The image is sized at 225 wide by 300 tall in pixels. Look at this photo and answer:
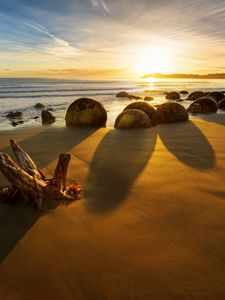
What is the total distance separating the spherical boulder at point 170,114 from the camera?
10500 millimetres

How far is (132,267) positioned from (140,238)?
16.1 inches

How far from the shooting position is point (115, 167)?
4855 mm

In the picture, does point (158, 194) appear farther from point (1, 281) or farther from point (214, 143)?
point (214, 143)

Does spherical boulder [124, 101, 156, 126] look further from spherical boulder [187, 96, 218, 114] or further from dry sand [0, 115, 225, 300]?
dry sand [0, 115, 225, 300]

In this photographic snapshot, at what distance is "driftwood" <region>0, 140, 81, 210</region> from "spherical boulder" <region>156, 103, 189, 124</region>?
24.2 ft

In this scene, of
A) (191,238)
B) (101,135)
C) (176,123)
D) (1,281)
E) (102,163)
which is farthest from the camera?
(176,123)

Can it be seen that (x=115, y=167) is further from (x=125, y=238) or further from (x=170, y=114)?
(x=170, y=114)

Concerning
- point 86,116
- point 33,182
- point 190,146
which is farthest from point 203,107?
point 33,182

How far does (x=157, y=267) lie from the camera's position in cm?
229

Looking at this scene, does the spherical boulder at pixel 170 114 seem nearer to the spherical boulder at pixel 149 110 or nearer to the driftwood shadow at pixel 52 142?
the spherical boulder at pixel 149 110

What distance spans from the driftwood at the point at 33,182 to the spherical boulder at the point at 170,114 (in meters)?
7.38

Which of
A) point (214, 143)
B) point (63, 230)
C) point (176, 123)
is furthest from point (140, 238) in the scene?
point (176, 123)

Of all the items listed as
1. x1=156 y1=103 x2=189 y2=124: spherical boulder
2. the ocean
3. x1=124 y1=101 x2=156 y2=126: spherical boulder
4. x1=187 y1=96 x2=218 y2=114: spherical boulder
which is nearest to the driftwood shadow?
the ocean

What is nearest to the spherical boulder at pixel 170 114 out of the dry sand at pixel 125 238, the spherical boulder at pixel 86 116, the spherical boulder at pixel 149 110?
the spherical boulder at pixel 149 110
